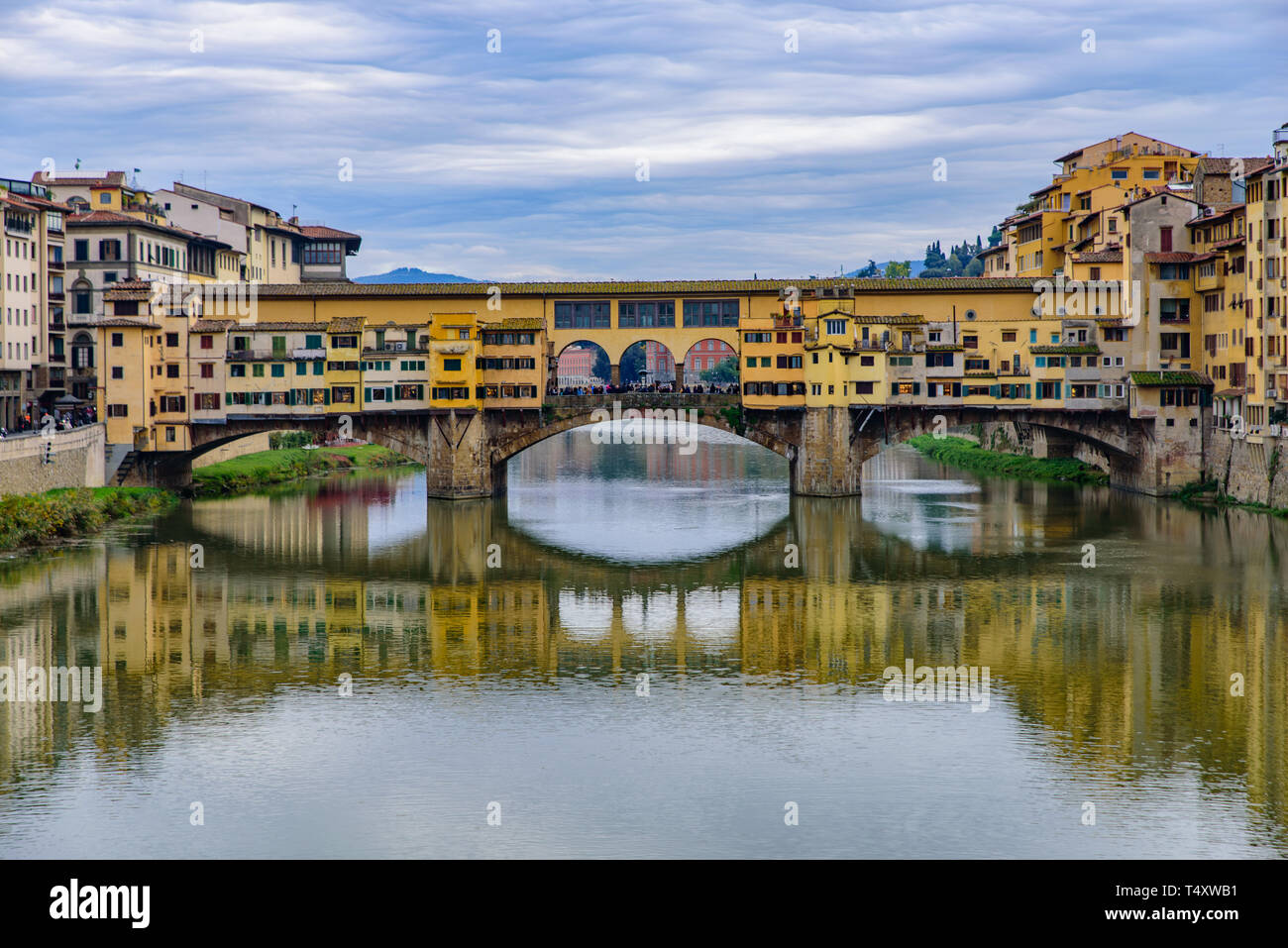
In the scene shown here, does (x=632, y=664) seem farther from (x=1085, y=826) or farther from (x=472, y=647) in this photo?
(x=1085, y=826)

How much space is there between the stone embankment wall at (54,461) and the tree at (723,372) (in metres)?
115

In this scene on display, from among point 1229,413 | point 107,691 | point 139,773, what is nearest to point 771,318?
point 1229,413

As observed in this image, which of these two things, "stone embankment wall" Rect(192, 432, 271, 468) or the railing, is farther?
"stone embankment wall" Rect(192, 432, 271, 468)

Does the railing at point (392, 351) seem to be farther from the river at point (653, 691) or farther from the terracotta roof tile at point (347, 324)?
the river at point (653, 691)

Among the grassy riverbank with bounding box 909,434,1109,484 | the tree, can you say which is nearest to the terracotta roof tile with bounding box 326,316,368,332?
the grassy riverbank with bounding box 909,434,1109,484

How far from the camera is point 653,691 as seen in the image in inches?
1371

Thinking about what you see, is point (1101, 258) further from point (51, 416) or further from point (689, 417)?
point (51, 416)

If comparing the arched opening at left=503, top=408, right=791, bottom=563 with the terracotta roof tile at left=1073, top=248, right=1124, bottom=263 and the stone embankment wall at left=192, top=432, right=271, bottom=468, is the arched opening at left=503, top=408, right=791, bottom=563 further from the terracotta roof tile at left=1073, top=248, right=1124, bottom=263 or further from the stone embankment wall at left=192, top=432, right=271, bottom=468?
the terracotta roof tile at left=1073, top=248, right=1124, bottom=263

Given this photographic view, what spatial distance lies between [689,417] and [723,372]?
11360 centimetres

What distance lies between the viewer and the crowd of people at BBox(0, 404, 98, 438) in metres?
72.8

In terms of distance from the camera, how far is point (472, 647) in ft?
131

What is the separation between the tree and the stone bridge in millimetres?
102897

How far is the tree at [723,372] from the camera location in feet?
594

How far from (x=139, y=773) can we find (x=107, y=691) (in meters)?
6.97
